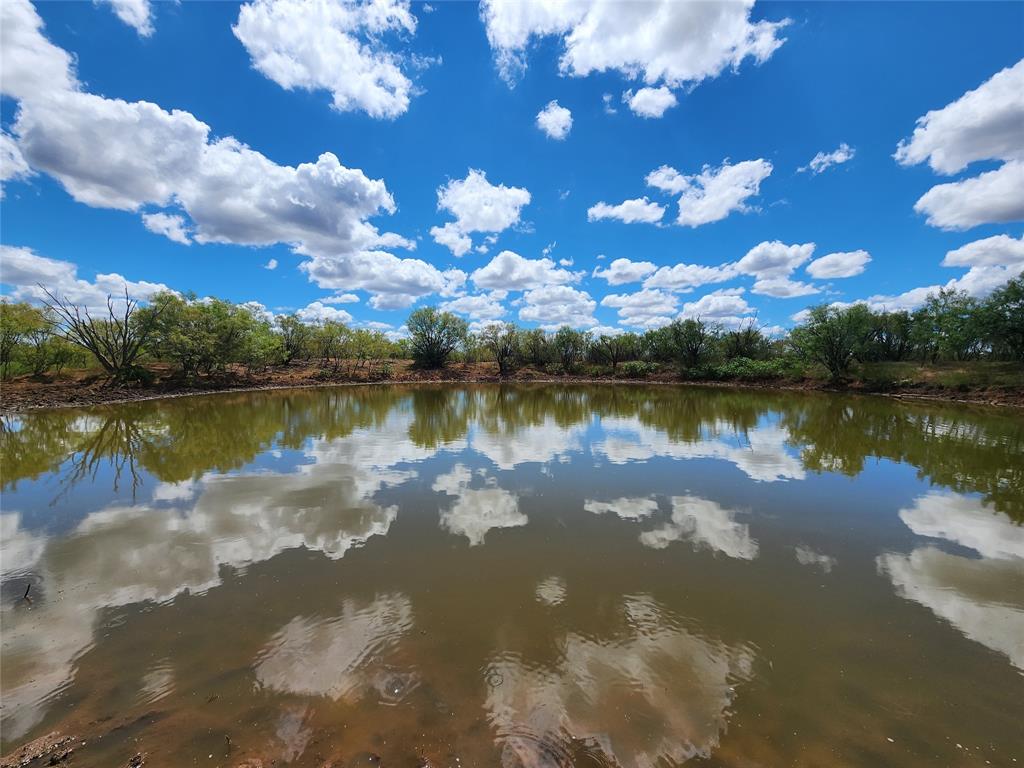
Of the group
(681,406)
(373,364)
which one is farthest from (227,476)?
(373,364)

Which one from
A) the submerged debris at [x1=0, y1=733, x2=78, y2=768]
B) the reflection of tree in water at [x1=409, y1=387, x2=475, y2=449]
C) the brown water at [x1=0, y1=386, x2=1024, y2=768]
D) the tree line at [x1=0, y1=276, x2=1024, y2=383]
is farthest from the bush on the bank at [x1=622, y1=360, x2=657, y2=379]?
the submerged debris at [x1=0, y1=733, x2=78, y2=768]

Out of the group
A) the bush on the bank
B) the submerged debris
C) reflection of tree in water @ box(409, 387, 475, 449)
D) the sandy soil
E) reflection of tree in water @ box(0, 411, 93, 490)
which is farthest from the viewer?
the bush on the bank

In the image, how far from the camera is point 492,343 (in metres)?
60.6

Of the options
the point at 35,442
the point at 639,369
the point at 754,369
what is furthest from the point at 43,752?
the point at 639,369

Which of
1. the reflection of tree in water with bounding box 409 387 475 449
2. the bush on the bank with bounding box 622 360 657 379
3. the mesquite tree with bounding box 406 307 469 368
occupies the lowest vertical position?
the reflection of tree in water with bounding box 409 387 475 449

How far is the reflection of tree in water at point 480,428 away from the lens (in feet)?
41.2

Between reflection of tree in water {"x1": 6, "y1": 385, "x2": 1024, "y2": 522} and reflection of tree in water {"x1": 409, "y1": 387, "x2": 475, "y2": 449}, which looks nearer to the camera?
reflection of tree in water {"x1": 6, "y1": 385, "x2": 1024, "y2": 522}

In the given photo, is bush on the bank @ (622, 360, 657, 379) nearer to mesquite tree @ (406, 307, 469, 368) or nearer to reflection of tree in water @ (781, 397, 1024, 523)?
mesquite tree @ (406, 307, 469, 368)

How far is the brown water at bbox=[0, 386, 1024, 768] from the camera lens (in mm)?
3566

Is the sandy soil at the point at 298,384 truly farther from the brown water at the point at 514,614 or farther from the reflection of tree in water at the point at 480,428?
the brown water at the point at 514,614

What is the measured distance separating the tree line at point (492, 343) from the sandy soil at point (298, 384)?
4.83ft

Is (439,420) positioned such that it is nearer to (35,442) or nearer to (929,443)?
(35,442)

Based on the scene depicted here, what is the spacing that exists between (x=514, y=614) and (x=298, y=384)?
151 ft

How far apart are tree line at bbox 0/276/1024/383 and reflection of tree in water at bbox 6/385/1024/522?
1009 centimetres
